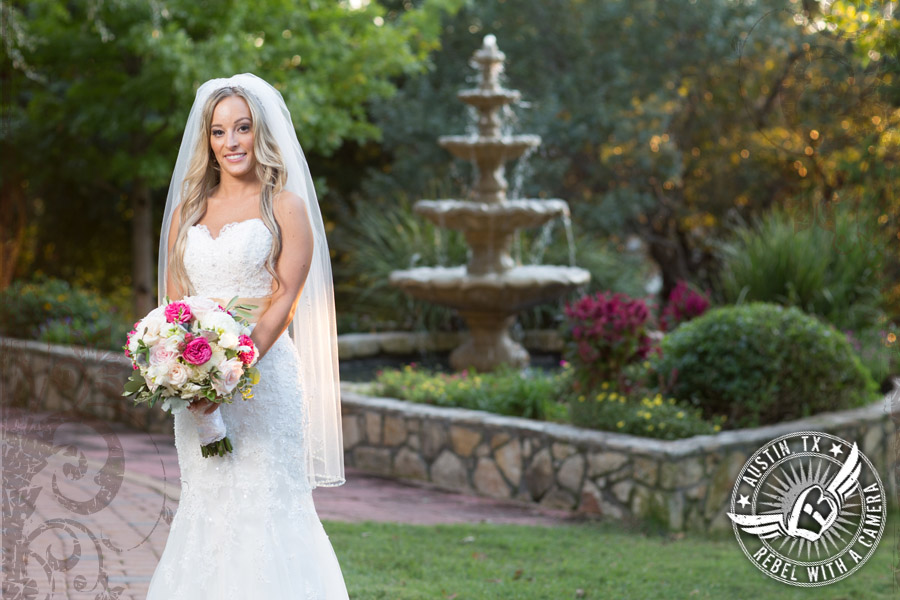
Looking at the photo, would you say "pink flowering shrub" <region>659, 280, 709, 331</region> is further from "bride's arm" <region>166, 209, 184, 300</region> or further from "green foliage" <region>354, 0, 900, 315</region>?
"bride's arm" <region>166, 209, 184, 300</region>

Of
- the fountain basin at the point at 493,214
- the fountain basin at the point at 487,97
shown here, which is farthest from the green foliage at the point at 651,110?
the fountain basin at the point at 493,214

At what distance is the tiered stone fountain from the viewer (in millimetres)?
9320

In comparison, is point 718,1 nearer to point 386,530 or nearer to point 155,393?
point 386,530

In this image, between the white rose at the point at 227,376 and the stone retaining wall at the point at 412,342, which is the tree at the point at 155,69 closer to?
Answer: the stone retaining wall at the point at 412,342

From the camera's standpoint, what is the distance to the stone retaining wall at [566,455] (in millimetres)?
6410

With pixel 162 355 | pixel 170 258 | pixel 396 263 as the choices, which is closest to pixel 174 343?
pixel 162 355

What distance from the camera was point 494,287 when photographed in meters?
9.29

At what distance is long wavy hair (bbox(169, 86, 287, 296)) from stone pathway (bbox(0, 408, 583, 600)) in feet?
5.44

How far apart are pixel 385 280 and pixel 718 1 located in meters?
6.06

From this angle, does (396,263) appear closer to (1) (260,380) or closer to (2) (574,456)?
(2) (574,456)

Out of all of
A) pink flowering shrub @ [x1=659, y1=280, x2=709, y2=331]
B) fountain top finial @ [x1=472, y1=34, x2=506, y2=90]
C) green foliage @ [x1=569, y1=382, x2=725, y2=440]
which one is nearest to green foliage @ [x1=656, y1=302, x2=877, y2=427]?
green foliage @ [x1=569, y1=382, x2=725, y2=440]

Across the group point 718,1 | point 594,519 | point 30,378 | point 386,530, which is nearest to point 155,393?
point 386,530

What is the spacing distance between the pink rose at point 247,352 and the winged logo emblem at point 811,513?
11.9 feet

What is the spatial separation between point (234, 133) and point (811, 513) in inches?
180
